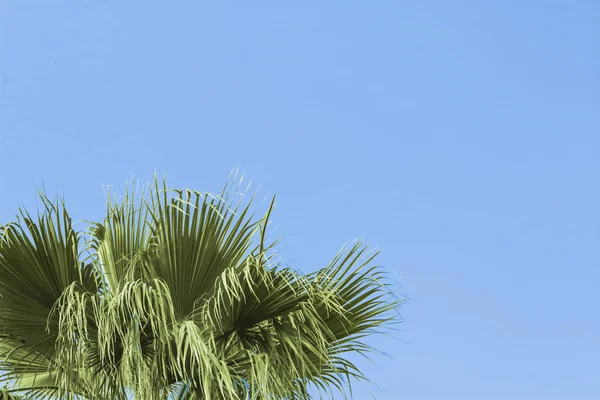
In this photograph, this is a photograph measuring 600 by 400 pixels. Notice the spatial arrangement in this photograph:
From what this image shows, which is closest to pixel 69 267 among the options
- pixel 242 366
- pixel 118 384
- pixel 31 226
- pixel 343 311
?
pixel 31 226

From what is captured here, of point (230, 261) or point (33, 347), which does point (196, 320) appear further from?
point (33, 347)

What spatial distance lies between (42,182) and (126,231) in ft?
1.91

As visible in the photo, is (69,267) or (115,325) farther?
(69,267)

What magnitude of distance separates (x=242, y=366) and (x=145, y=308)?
818mm

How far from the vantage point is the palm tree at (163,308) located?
4.80 m

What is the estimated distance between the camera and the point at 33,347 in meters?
5.13

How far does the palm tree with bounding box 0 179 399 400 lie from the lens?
→ 15.8 feet

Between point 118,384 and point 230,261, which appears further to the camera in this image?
point 230,261

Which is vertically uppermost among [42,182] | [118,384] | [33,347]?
[42,182]

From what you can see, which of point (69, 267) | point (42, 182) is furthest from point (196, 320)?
point (42, 182)

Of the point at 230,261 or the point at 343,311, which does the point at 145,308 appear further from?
the point at 343,311

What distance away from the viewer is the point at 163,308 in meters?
4.72

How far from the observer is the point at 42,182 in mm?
5062

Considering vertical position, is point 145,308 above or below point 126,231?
below
